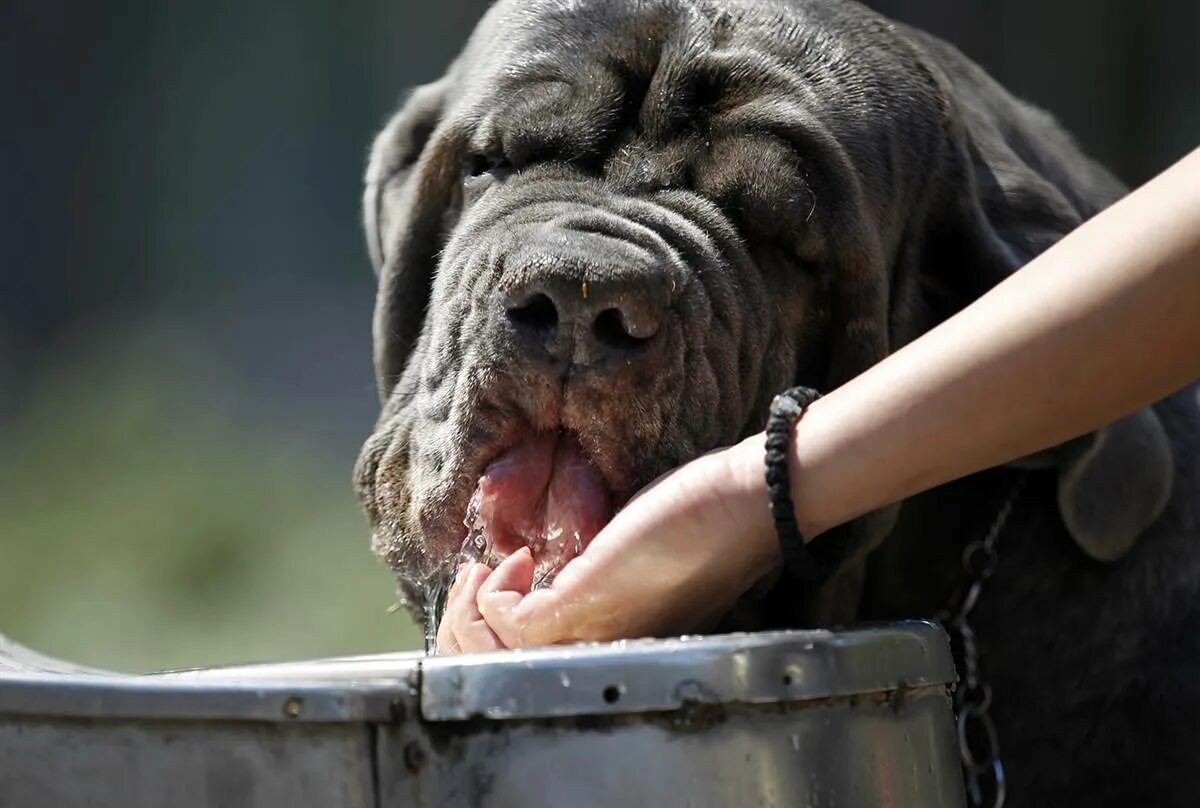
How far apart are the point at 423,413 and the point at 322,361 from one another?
12.9ft

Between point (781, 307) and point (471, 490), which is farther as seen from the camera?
point (781, 307)

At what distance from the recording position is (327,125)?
6.50 metres

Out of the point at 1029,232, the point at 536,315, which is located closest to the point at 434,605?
the point at 536,315

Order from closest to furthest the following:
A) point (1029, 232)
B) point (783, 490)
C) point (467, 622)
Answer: point (783, 490) → point (467, 622) → point (1029, 232)

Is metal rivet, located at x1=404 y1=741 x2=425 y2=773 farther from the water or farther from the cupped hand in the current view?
the water

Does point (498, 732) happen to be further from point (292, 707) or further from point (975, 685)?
point (975, 685)

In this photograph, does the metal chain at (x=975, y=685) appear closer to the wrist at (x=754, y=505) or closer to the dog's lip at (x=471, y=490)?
the dog's lip at (x=471, y=490)

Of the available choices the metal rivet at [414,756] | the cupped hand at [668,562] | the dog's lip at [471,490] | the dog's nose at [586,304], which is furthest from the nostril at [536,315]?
the metal rivet at [414,756]

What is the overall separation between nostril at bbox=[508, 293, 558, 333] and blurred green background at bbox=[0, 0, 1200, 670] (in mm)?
3882

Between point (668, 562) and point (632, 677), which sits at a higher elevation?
point (632, 677)

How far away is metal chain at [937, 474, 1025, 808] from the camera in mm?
2607

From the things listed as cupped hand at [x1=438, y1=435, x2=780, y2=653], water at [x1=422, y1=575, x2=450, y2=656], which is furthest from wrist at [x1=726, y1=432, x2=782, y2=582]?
water at [x1=422, y1=575, x2=450, y2=656]

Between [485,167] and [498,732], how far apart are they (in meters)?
1.48

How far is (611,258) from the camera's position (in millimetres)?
2158
